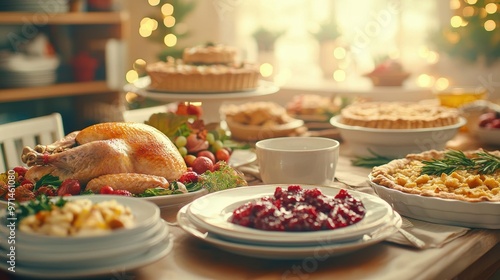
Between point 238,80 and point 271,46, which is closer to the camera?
point 238,80

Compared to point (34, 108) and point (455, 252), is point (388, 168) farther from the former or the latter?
point (34, 108)

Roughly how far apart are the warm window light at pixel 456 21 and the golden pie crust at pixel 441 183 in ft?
6.92

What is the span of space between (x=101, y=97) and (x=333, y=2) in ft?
5.33

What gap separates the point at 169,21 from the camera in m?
4.29

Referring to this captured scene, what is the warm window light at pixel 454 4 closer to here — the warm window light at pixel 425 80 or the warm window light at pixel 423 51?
the warm window light at pixel 423 51

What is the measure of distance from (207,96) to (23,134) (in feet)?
2.04

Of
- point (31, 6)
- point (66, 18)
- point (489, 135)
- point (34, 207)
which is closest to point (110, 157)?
point (34, 207)

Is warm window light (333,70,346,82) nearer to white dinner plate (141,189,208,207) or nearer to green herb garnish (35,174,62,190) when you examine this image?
white dinner plate (141,189,208,207)

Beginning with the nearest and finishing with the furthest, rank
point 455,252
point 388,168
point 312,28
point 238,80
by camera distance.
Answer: point 455,252, point 388,168, point 238,80, point 312,28

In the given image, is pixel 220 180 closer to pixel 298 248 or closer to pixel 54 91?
pixel 298 248

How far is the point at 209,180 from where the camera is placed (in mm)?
1464

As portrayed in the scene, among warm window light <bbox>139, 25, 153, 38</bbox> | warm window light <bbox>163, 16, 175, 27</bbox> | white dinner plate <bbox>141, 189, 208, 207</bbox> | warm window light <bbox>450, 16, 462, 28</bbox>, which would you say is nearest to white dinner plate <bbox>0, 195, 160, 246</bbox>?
white dinner plate <bbox>141, 189, 208, 207</bbox>

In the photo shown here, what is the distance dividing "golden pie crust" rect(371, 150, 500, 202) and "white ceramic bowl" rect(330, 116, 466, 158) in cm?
34

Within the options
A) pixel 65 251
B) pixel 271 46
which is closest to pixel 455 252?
pixel 65 251
